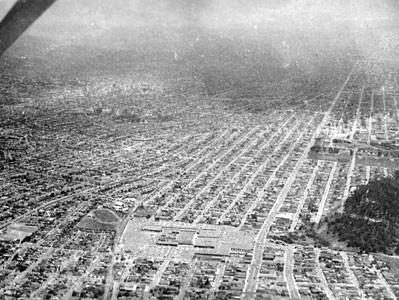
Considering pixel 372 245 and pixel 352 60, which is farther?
pixel 352 60

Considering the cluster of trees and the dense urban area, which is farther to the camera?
the cluster of trees

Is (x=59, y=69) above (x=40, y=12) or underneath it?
underneath

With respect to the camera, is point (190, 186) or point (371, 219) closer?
point (371, 219)

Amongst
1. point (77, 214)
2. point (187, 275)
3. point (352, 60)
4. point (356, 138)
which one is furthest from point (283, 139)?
point (352, 60)

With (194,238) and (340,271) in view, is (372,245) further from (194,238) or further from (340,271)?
(194,238)
